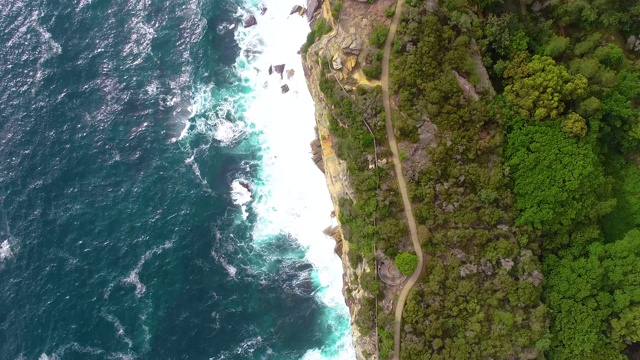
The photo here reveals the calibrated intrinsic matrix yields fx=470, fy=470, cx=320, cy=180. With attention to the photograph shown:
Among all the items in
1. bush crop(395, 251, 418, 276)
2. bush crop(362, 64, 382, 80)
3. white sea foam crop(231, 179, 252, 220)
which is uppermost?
bush crop(362, 64, 382, 80)

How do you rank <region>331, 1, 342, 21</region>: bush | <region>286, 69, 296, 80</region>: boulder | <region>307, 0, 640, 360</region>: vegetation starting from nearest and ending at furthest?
<region>307, 0, 640, 360</region>: vegetation < <region>331, 1, 342, 21</region>: bush < <region>286, 69, 296, 80</region>: boulder

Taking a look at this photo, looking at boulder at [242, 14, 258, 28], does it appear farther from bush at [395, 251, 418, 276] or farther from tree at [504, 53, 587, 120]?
bush at [395, 251, 418, 276]

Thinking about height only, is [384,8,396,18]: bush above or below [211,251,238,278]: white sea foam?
above

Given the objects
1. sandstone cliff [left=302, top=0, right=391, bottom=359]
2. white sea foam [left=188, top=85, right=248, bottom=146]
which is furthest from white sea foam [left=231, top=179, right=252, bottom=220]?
sandstone cliff [left=302, top=0, right=391, bottom=359]

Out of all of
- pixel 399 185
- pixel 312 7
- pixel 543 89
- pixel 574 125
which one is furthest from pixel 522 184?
pixel 312 7

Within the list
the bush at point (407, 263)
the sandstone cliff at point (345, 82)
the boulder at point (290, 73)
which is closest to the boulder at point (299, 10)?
the sandstone cliff at point (345, 82)

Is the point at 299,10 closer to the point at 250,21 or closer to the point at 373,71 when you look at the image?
the point at 250,21

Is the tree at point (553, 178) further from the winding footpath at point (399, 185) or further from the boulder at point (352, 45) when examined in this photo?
the boulder at point (352, 45)
